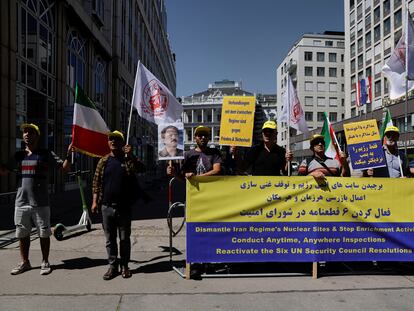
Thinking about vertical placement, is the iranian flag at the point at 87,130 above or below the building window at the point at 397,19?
below

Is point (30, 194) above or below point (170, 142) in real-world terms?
below

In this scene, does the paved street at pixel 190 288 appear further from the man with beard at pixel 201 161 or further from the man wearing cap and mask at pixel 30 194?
the man with beard at pixel 201 161

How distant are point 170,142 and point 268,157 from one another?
1.38 m

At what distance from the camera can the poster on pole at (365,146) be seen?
19.2 feet

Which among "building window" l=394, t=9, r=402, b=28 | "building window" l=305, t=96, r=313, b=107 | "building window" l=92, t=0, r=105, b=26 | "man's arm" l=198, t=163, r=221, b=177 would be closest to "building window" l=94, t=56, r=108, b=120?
"building window" l=92, t=0, r=105, b=26

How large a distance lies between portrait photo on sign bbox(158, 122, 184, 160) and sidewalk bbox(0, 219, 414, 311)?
1.58 m

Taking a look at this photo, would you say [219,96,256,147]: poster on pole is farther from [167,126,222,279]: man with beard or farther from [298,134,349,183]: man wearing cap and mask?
[298,134,349,183]: man wearing cap and mask

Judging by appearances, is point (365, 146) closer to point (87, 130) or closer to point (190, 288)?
point (190, 288)

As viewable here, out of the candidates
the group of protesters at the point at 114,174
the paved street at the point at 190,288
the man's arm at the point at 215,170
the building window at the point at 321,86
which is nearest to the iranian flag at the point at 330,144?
the group of protesters at the point at 114,174

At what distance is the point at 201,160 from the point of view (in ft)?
18.2

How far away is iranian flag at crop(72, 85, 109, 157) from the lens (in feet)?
19.6

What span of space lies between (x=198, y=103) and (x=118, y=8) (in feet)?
305

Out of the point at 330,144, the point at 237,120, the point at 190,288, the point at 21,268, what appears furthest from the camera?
the point at 330,144

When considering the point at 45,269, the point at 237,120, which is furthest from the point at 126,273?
the point at 237,120
